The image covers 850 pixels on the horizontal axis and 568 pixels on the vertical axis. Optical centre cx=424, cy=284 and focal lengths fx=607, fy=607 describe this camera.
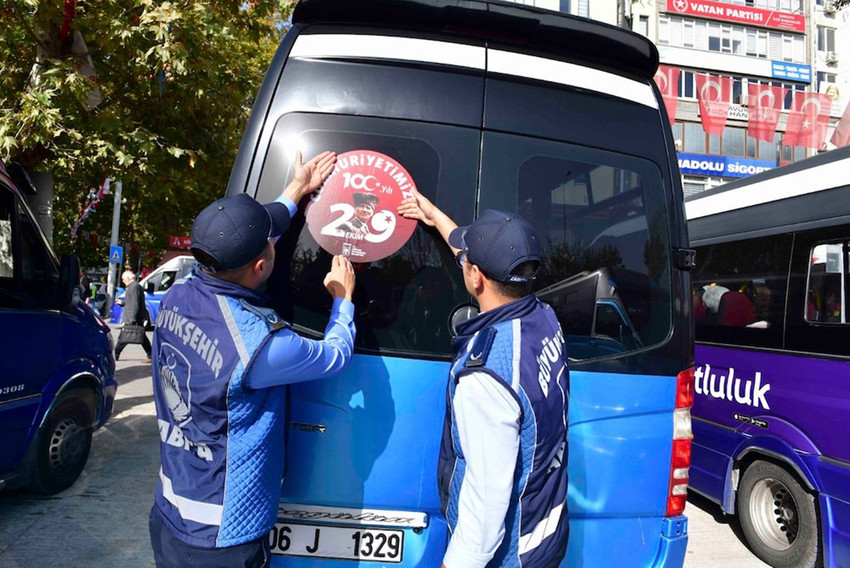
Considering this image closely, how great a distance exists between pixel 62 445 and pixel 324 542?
370 centimetres

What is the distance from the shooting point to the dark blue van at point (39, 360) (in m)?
4.19

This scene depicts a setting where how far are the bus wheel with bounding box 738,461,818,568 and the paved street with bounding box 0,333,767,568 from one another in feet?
0.50

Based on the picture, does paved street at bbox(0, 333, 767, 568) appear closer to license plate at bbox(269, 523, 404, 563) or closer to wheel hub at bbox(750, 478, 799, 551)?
wheel hub at bbox(750, 478, 799, 551)

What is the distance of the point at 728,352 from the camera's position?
4.85 meters

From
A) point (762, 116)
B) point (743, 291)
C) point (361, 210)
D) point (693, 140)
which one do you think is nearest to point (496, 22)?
point (361, 210)

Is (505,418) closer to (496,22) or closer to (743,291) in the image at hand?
(496,22)

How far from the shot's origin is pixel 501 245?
1754 millimetres

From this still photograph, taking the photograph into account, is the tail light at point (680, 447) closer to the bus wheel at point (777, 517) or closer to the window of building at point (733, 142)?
the bus wheel at point (777, 517)

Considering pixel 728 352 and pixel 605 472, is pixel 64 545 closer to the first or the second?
pixel 605 472

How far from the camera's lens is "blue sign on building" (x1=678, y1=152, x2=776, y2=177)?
121 ft

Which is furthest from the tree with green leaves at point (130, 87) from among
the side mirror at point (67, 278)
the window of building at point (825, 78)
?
the window of building at point (825, 78)

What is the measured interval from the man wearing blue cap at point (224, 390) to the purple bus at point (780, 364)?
137 inches

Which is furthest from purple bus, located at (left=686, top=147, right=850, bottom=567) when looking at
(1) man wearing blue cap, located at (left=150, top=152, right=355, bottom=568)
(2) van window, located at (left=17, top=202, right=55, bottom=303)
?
(2) van window, located at (left=17, top=202, right=55, bottom=303)

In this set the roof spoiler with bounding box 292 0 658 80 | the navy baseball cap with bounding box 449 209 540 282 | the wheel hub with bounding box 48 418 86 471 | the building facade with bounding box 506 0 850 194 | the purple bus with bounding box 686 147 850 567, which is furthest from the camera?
the building facade with bounding box 506 0 850 194
